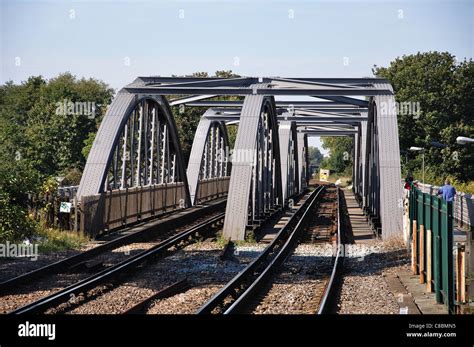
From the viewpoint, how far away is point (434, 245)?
1338 cm

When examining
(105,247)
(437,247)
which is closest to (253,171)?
(105,247)

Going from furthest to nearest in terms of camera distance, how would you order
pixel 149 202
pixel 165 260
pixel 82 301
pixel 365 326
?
pixel 149 202, pixel 165 260, pixel 82 301, pixel 365 326

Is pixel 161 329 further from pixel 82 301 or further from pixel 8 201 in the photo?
pixel 8 201

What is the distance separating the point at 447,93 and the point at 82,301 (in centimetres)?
4987

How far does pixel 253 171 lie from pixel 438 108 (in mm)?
34824

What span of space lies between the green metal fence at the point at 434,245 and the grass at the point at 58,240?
28.9ft

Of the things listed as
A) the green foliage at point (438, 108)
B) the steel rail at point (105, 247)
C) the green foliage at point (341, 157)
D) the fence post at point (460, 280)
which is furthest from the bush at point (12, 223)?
the green foliage at point (341, 157)

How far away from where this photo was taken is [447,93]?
195 ft

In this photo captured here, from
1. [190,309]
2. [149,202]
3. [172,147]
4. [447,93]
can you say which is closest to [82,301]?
[190,309]

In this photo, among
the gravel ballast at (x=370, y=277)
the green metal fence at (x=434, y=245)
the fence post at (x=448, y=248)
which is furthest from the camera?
the gravel ballast at (x=370, y=277)

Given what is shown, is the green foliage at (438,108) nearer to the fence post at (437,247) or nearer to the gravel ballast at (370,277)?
the gravel ballast at (370,277)

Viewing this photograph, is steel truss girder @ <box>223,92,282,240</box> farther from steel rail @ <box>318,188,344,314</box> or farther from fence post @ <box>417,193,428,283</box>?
fence post @ <box>417,193,428,283</box>

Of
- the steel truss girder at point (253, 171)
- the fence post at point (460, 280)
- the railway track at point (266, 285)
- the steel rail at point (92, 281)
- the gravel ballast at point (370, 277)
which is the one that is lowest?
the gravel ballast at point (370, 277)

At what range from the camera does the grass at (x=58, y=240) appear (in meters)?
20.3
